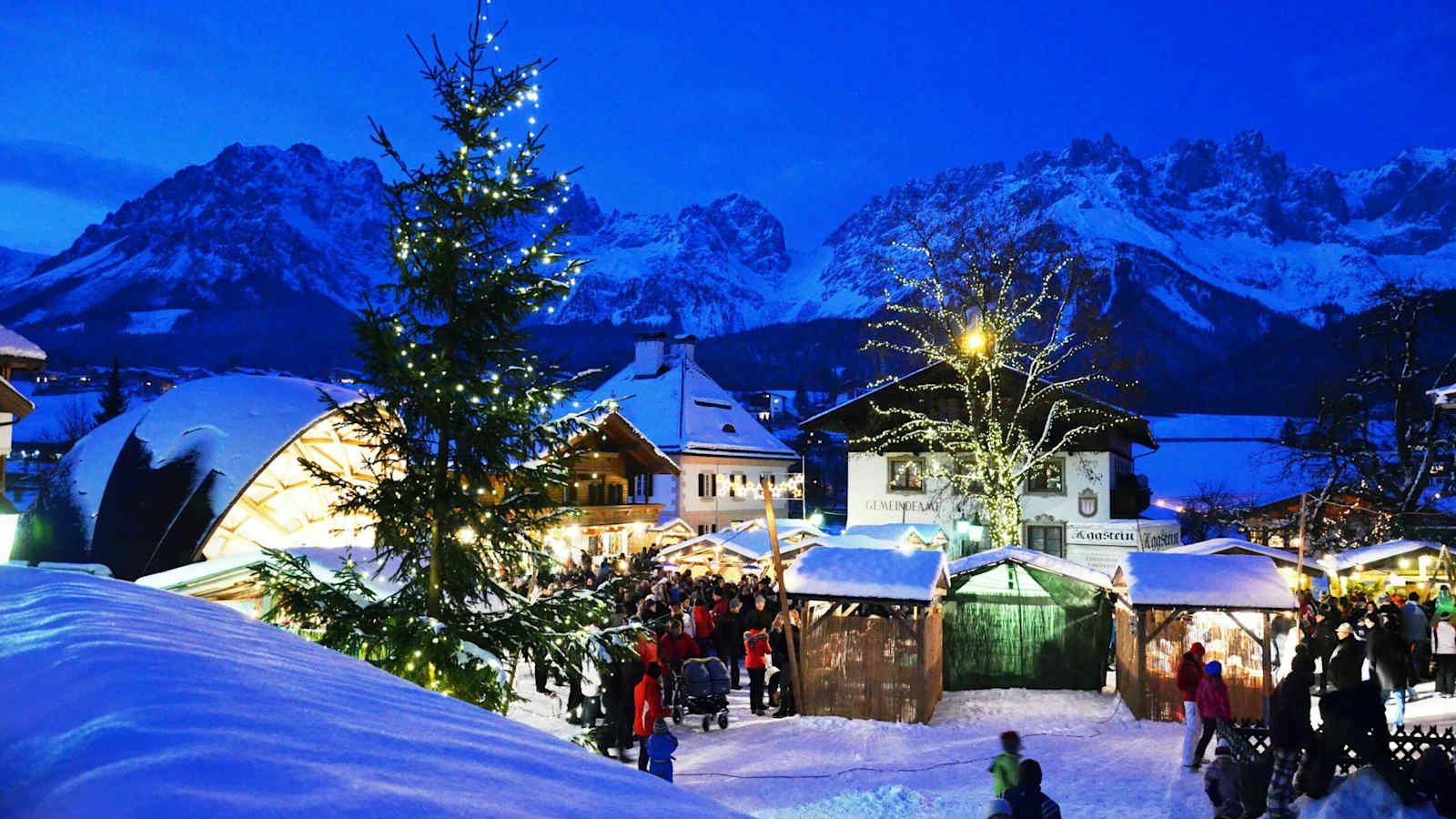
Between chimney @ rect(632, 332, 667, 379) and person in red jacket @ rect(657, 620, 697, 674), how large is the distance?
41902mm

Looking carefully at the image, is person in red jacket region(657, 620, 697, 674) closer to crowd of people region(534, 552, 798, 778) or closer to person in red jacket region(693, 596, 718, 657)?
crowd of people region(534, 552, 798, 778)

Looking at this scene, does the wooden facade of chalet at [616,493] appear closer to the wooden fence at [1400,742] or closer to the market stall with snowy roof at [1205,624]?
the market stall with snowy roof at [1205,624]

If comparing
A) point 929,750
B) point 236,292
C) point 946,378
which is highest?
point 236,292

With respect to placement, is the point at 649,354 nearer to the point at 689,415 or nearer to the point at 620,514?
the point at 689,415

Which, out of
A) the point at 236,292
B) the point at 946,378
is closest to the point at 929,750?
the point at 946,378

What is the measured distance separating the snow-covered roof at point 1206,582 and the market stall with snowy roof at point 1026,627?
79.7 inches

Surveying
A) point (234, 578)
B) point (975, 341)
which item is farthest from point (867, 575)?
point (234, 578)

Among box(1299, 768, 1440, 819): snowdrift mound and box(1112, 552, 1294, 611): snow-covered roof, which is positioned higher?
box(1112, 552, 1294, 611): snow-covered roof

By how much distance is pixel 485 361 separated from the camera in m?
9.09

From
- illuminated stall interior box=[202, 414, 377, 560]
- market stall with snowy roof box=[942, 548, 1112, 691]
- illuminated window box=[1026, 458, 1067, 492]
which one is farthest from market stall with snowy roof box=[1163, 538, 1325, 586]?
illuminated stall interior box=[202, 414, 377, 560]

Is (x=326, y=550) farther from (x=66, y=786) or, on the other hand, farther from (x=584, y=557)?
(x=584, y=557)

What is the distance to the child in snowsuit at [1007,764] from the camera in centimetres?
742

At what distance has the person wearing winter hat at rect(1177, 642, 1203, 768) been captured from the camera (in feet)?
37.0

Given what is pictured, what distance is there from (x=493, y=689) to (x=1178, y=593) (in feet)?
36.4
